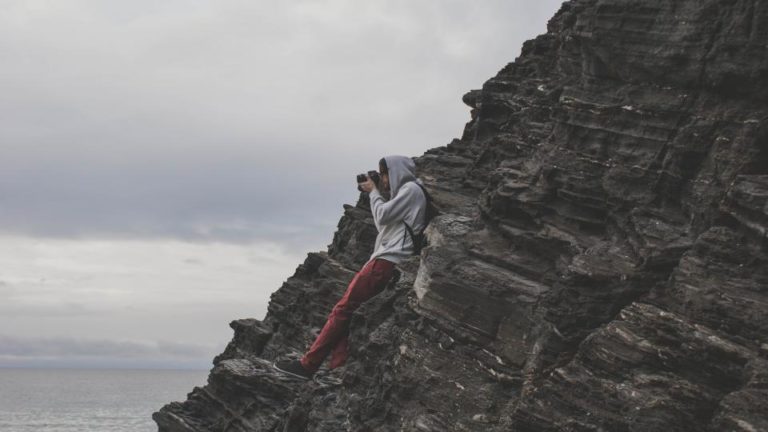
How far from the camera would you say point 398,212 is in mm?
19078

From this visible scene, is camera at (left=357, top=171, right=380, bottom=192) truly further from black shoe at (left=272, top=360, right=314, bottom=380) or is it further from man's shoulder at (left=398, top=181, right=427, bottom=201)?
black shoe at (left=272, top=360, right=314, bottom=380)

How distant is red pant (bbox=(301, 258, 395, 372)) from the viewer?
1939cm

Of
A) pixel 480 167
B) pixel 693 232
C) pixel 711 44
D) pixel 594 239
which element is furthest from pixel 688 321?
pixel 480 167

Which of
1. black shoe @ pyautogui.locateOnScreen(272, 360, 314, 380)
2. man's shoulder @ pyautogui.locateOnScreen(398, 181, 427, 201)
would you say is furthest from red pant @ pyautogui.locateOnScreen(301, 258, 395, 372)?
man's shoulder @ pyautogui.locateOnScreen(398, 181, 427, 201)

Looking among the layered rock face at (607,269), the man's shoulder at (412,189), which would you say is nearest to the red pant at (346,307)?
the layered rock face at (607,269)

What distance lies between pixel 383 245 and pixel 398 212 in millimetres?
854

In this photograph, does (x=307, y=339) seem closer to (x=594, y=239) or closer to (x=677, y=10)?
(x=594, y=239)

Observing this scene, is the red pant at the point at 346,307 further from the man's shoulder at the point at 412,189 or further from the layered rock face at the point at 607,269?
the man's shoulder at the point at 412,189

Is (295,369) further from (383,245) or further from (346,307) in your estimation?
(383,245)

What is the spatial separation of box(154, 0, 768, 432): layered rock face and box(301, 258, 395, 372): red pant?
412 millimetres

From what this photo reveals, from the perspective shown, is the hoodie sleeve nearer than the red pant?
Yes

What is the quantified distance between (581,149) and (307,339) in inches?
682

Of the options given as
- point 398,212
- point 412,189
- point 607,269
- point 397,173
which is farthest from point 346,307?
point 607,269

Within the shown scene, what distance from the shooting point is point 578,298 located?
13.8 meters
